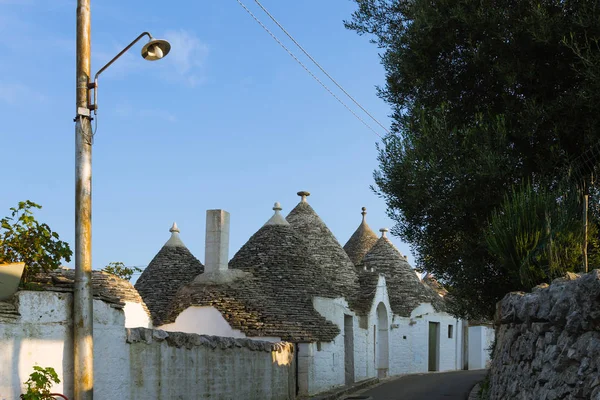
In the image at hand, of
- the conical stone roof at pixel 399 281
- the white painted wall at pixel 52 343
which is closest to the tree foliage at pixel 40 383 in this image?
the white painted wall at pixel 52 343

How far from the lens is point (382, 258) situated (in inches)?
1511

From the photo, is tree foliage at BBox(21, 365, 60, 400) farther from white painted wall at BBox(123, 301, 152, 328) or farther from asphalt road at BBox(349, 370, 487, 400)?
white painted wall at BBox(123, 301, 152, 328)

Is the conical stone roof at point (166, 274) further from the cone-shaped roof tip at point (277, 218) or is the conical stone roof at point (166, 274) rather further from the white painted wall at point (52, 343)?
the white painted wall at point (52, 343)

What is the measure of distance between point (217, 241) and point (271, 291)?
257 cm

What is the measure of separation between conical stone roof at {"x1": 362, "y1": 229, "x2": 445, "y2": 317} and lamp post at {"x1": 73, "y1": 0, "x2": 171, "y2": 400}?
2759 cm

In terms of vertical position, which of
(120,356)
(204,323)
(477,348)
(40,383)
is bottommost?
(477,348)

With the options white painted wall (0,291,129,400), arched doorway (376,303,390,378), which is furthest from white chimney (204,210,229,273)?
white painted wall (0,291,129,400)

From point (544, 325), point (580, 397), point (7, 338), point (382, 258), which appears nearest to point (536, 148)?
point (544, 325)

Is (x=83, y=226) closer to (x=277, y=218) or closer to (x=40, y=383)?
(x=40, y=383)

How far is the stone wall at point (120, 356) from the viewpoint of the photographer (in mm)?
8766

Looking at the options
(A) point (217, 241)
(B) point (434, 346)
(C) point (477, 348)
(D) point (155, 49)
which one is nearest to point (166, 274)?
(A) point (217, 241)

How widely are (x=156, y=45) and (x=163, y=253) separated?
69.9ft

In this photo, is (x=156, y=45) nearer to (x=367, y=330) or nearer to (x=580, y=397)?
(x=580, y=397)

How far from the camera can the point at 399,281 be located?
37.7m
